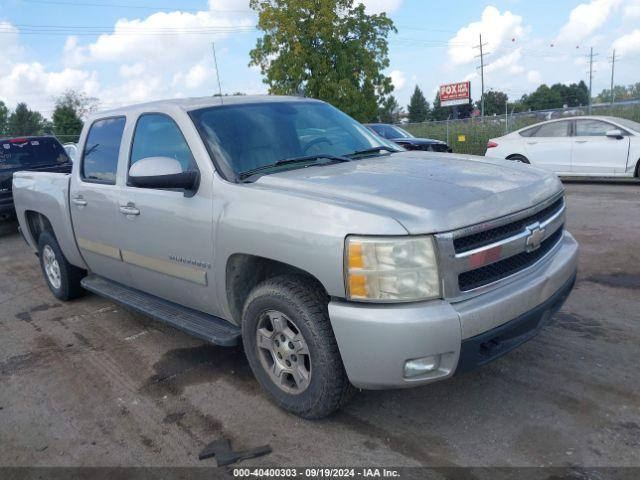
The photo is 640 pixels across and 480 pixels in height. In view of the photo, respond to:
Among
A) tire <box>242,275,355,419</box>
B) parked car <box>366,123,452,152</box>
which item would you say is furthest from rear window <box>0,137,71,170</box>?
tire <box>242,275,355,419</box>

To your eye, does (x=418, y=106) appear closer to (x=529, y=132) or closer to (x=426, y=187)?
(x=529, y=132)

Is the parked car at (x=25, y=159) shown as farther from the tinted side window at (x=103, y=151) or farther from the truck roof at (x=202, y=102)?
the truck roof at (x=202, y=102)

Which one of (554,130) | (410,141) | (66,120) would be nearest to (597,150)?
(554,130)

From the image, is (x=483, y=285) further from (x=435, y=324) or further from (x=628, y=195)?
(x=628, y=195)

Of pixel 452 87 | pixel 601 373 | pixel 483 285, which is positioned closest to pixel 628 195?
pixel 601 373

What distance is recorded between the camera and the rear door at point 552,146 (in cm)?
1222

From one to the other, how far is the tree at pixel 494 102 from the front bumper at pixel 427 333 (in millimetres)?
101059

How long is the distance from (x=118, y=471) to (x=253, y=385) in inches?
41.8

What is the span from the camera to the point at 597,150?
11773 mm

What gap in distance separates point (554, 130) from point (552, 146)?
0.39 meters

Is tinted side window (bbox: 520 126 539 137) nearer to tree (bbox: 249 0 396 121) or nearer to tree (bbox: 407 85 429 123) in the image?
tree (bbox: 249 0 396 121)

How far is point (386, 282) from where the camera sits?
2.73 metres

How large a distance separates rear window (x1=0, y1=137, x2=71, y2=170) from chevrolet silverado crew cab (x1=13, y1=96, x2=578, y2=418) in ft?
24.3

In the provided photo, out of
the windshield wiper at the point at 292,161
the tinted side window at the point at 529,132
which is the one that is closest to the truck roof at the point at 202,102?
the windshield wiper at the point at 292,161
